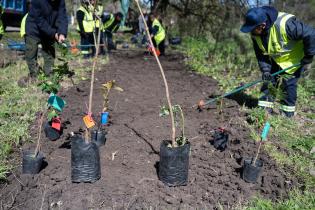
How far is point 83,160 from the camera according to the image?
9.45ft

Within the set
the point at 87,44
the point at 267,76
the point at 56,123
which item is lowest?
the point at 56,123

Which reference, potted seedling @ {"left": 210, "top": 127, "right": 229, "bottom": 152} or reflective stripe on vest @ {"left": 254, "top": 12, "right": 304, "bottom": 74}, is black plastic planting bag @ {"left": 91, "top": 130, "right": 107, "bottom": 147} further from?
reflective stripe on vest @ {"left": 254, "top": 12, "right": 304, "bottom": 74}

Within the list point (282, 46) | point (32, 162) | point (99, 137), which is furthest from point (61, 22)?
point (282, 46)

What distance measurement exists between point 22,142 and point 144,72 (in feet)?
13.7

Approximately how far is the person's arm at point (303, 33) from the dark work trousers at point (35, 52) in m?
3.86

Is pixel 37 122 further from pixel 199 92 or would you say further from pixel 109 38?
pixel 109 38

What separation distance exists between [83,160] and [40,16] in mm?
3696

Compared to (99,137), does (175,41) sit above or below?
above

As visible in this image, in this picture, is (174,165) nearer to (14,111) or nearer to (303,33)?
(303,33)

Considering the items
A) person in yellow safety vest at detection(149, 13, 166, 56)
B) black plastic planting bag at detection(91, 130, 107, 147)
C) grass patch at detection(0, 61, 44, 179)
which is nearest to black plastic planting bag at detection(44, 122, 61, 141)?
grass patch at detection(0, 61, 44, 179)

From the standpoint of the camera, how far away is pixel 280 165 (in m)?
3.44

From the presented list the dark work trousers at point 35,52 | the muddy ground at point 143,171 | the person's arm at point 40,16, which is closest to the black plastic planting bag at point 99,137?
the muddy ground at point 143,171

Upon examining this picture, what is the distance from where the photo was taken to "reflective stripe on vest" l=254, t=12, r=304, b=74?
442 cm

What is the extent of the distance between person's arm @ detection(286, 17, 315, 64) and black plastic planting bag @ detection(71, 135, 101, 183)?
9.52ft
